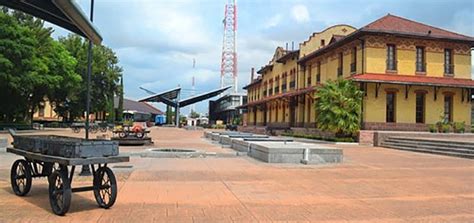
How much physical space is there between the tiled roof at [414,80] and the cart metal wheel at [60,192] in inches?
931

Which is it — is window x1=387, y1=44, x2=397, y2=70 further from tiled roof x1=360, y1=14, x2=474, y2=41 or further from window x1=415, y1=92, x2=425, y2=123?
window x1=415, y1=92, x2=425, y2=123

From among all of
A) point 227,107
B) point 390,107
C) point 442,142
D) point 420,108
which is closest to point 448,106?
point 420,108

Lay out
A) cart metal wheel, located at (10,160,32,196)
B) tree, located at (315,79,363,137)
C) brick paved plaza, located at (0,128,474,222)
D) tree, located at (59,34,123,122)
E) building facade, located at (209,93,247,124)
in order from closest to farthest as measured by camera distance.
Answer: brick paved plaza, located at (0,128,474,222) → cart metal wheel, located at (10,160,32,196) → tree, located at (315,79,363,137) → tree, located at (59,34,123,122) → building facade, located at (209,93,247,124)

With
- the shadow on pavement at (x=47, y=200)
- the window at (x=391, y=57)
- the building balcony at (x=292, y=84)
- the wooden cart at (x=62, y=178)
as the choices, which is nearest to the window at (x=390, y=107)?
the window at (x=391, y=57)

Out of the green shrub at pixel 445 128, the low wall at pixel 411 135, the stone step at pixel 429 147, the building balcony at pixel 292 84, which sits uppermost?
the building balcony at pixel 292 84

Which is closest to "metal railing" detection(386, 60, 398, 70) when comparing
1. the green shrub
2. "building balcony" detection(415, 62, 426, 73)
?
"building balcony" detection(415, 62, 426, 73)

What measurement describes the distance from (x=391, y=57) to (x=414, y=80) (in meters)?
2.19

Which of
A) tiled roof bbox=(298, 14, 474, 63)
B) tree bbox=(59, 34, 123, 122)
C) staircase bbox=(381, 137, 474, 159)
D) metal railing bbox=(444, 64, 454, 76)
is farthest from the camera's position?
tree bbox=(59, 34, 123, 122)

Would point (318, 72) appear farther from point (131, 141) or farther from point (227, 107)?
point (227, 107)

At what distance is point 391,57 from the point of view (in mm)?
30031

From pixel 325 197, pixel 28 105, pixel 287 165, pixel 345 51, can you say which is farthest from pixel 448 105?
pixel 28 105

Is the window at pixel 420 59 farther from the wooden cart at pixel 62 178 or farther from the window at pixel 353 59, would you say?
the wooden cart at pixel 62 178

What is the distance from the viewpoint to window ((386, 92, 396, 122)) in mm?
29953

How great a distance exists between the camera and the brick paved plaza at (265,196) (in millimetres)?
7035
